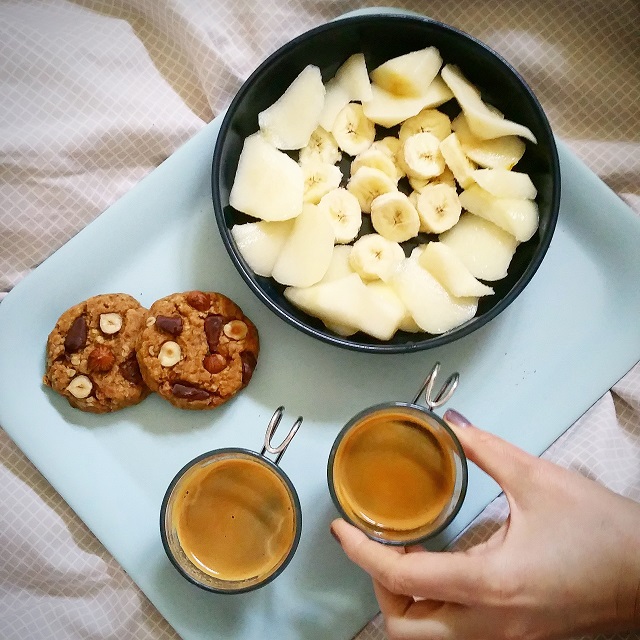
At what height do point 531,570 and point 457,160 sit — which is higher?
point 457,160

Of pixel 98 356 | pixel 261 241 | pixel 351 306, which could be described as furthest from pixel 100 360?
pixel 351 306

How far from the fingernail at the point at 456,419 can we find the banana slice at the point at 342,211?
392 millimetres

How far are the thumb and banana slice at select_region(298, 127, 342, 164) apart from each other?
0.59m

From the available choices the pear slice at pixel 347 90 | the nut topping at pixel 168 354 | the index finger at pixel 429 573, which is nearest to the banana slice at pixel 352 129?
the pear slice at pixel 347 90

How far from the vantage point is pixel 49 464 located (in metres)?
1.48

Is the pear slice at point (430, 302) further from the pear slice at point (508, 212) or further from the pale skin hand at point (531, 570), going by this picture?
the pale skin hand at point (531, 570)

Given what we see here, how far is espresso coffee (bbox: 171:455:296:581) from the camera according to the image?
136cm

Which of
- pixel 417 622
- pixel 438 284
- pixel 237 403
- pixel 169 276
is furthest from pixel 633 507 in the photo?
pixel 169 276

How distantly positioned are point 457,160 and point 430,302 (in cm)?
29

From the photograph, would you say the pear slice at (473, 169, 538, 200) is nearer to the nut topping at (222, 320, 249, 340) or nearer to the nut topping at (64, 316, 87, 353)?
the nut topping at (222, 320, 249, 340)

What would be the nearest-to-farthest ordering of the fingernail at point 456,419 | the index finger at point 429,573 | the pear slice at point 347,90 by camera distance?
the index finger at point 429,573
the fingernail at point 456,419
the pear slice at point 347,90

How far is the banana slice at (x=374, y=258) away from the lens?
1.39 m

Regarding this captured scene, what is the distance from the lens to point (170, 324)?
139 centimetres

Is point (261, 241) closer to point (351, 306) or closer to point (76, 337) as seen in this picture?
point (351, 306)
